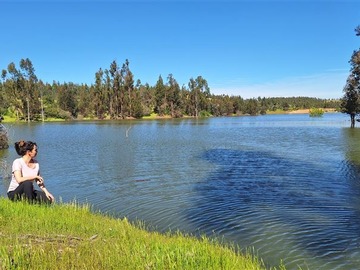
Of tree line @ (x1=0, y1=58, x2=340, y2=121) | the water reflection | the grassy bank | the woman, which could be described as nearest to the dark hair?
the woman

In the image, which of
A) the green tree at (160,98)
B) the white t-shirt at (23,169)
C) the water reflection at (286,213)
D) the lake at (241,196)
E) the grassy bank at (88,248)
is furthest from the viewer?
the green tree at (160,98)

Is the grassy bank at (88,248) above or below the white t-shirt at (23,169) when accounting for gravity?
below

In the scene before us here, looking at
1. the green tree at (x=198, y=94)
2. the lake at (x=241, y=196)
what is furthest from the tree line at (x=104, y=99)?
the lake at (x=241, y=196)

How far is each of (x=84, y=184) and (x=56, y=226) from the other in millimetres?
8873

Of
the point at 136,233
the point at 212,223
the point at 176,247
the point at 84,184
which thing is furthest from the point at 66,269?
the point at 84,184

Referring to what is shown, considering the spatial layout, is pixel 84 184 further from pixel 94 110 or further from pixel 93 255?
pixel 94 110

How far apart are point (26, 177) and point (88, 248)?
185 inches

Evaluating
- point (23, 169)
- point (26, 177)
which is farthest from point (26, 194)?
point (23, 169)

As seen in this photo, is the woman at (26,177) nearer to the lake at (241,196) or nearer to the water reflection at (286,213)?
the lake at (241,196)

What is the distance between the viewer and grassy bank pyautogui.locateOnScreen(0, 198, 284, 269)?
5410 millimetres

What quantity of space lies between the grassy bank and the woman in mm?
1191

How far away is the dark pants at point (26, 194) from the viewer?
9.87 meters

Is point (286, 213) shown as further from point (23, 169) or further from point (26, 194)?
point (23, 169)

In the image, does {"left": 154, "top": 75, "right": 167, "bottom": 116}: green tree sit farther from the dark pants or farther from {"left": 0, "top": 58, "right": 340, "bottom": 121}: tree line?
the dark pants
